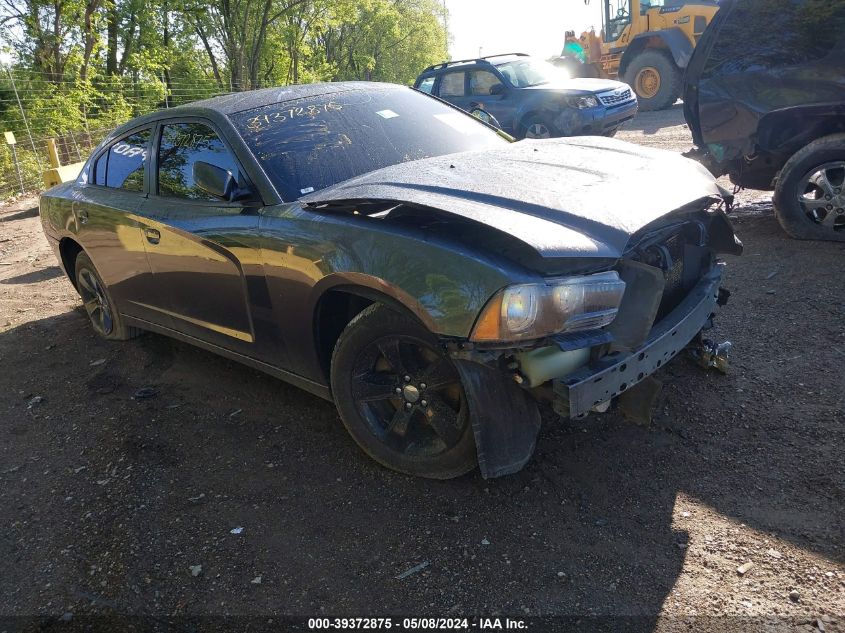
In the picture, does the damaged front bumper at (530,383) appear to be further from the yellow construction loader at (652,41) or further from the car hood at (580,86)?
the yellow construction loader at (652,41)

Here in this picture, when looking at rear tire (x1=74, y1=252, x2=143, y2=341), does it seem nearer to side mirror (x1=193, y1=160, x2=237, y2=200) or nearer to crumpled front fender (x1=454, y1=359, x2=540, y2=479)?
side mirror (x1=193, y1=160, x2=237, y2=200)

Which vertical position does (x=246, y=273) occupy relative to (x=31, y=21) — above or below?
below

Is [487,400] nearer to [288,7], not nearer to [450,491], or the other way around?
[450,491]

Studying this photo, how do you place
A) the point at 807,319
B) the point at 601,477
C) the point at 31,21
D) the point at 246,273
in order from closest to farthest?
the point at 601,477 → the point at 246,273 → the point at 807,319 → the point at 31,21

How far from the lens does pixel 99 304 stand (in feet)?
16.9

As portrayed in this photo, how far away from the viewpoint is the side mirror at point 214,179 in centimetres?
324

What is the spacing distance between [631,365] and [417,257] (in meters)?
0.93

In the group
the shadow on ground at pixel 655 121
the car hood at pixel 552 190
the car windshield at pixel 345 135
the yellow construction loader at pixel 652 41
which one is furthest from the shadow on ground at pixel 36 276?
the yellow construction loader at pixel 652 41

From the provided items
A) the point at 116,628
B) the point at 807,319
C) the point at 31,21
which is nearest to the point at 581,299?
the point at 116,628

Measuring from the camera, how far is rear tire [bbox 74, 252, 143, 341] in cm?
490

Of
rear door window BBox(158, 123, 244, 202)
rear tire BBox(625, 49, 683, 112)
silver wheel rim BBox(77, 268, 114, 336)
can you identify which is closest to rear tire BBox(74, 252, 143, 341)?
silver wheel rim BBox(77, 268, 114, 336)

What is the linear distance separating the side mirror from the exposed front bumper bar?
6.11 ft

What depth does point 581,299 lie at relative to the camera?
2.47 m

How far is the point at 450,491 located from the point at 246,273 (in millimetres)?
1455
